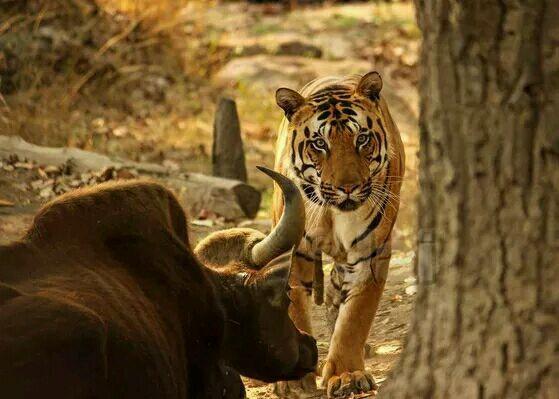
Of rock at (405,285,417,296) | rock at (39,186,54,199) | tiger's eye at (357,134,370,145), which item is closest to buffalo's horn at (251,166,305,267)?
tiger's eye at (357,134,370,145)

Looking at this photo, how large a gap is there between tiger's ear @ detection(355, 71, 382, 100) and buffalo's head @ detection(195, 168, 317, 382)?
4.90 feet

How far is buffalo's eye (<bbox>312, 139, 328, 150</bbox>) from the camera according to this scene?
7.71 metres

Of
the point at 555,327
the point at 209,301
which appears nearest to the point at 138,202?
the point at 209,301

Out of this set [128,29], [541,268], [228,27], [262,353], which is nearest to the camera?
[541,268]

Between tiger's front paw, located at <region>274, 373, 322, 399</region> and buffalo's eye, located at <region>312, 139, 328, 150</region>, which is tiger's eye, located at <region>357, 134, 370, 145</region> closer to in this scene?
buffalo's eye, located at <region>312, 139, 328, 150</region>

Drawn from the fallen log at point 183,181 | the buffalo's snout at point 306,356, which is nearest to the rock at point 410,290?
the buffalo's snout at point 306,356

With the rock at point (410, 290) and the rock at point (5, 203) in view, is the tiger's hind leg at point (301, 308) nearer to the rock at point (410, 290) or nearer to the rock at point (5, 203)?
the rock at point (410, 290)

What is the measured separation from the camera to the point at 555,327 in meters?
4.90

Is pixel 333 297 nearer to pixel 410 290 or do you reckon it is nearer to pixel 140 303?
pixel 410 290

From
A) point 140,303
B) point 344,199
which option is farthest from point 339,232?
point 140,303

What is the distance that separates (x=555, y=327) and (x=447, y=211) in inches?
22.6

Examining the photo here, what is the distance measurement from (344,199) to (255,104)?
9.49 meters

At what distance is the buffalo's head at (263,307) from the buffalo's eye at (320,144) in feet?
3.60

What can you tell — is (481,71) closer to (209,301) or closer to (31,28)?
(209,301)
